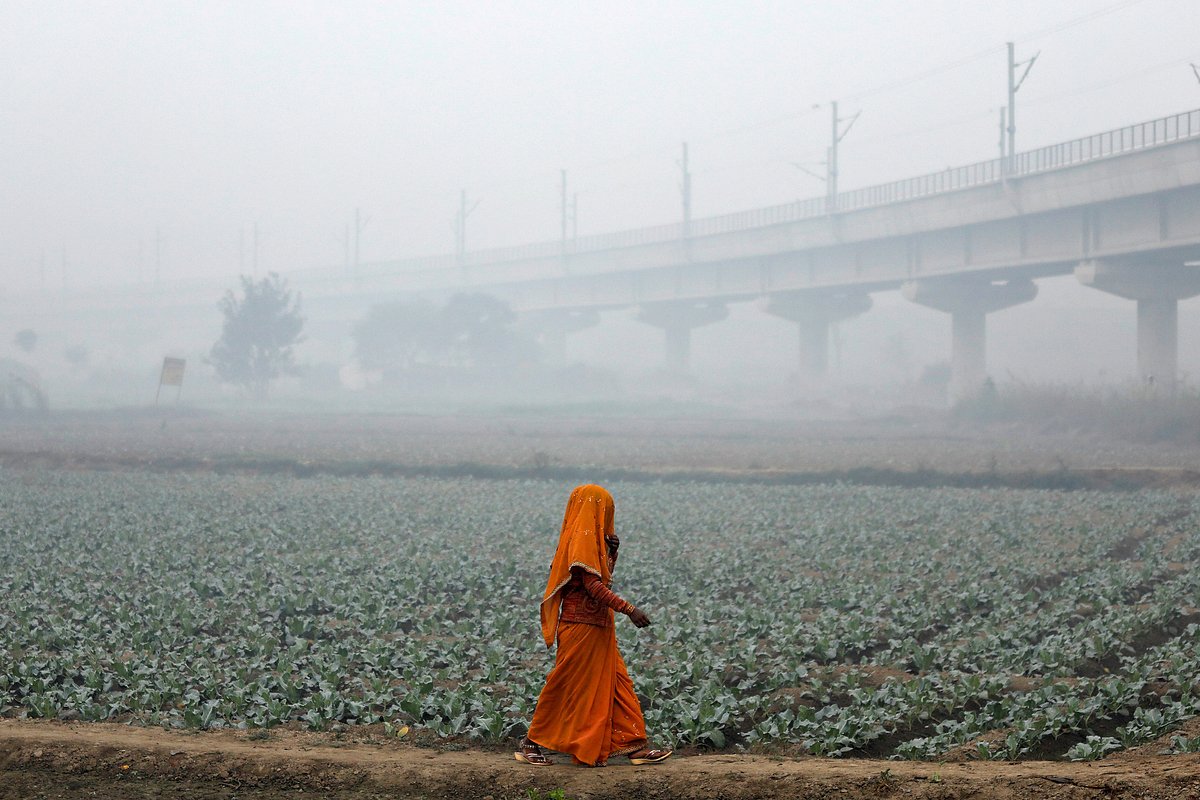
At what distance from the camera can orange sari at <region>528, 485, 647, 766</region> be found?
771 centimetres

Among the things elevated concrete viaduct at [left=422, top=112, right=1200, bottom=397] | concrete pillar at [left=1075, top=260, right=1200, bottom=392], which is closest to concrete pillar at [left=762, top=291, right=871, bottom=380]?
elevated concrete viaduct at [left=422, top=112, right=1200, bottom=397]

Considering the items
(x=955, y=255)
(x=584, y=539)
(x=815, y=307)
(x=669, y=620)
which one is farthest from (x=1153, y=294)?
(x=584, y=539)

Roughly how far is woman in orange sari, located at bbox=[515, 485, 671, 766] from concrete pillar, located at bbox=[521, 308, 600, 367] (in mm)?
86917

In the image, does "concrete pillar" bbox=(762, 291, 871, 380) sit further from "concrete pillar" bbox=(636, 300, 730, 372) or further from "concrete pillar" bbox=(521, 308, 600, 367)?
"concrete pillar" bbox=(521, 308, 600, 367)

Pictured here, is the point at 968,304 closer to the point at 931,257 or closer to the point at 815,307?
the point at 931,257

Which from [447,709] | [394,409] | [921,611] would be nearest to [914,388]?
[394,409]

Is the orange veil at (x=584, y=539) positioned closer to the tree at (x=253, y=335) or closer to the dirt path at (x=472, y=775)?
the dirt path at (x=472, y=775)

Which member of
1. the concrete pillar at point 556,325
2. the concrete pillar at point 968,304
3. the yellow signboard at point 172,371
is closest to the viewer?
the yellow signboard at point 172,371

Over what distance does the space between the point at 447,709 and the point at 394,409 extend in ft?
210

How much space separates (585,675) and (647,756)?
0.80m

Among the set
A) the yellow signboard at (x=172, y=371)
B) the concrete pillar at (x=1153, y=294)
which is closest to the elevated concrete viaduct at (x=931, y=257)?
the concrete pillar at (x=1153, y=294)

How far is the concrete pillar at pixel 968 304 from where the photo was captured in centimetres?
5469

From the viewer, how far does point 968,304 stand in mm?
55938

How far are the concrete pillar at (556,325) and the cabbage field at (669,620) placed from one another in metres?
74.6
